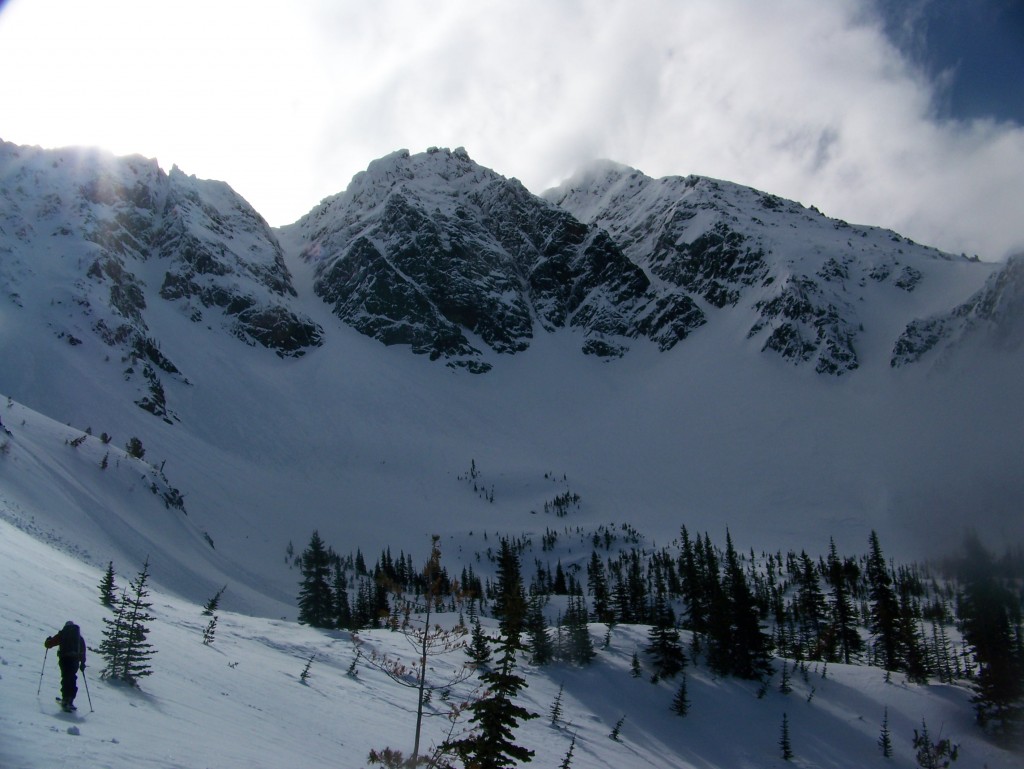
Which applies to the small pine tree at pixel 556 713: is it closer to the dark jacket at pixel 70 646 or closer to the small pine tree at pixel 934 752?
the small pine tree at pixel 934 752

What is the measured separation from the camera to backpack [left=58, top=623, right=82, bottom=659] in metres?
12.3

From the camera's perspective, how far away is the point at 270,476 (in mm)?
146500

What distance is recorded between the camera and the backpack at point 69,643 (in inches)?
483

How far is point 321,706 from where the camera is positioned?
21.6 metres

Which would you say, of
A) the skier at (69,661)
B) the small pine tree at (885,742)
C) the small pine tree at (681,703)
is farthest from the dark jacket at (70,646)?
the small pine tree at (885,742)

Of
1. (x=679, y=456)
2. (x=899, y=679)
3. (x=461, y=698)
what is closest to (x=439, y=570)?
(x=461, y=698)

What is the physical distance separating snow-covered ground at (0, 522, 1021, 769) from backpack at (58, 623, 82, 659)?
0.83m

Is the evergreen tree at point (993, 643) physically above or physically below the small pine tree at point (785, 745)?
above

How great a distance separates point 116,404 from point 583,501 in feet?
352

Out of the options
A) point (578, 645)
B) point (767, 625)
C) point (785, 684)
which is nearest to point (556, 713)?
point (578, 645)

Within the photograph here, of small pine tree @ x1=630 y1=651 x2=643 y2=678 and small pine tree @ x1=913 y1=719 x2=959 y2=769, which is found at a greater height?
small pine tree @ x1=630 y1=651 x2=643 y2=678

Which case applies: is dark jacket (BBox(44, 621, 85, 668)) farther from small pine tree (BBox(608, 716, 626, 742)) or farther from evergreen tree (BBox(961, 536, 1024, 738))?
evergreen tree (BBox(961, 536, 1024, 738))

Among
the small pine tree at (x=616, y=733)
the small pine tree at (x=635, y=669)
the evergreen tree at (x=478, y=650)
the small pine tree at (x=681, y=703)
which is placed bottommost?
the small pine tree at (x=616, y=733)

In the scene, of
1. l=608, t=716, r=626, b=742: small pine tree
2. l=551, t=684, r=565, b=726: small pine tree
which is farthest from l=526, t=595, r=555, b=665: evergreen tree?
l=608, t=716, r=626, b=742: small pine tree
